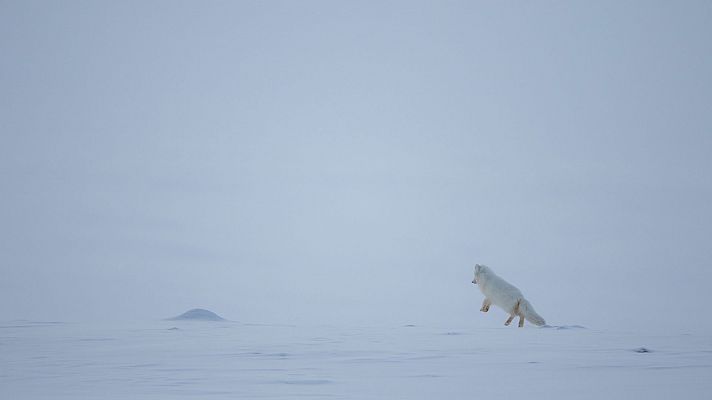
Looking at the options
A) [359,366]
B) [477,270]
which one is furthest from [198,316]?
[359,366]

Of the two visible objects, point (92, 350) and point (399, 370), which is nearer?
point (399, 370)

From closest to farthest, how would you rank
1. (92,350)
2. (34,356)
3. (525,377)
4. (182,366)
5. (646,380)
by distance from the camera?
(646,380) → (525,377) → (182,366) → (34,356) → (92,350)

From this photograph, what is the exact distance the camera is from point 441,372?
276 inches

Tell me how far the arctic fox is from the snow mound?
260 inches

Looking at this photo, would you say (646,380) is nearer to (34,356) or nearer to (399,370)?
(399,370)

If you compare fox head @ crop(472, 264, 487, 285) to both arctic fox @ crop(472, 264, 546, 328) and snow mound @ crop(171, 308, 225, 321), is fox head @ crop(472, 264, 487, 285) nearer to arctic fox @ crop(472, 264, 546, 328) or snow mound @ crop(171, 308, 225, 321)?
arctic fox @ crop(472, 264, 546, 328)

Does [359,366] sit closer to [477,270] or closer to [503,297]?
[503,297]

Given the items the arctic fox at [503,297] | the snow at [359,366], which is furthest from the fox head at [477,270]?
the snow at [359,366]

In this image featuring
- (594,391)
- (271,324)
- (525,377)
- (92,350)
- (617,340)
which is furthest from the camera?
(271,324)

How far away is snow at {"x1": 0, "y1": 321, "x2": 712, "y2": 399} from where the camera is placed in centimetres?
581

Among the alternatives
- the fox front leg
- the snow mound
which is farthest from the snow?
the fox front leg

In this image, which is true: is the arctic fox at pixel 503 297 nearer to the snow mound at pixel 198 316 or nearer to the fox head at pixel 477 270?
the fox head at pixel 477 270

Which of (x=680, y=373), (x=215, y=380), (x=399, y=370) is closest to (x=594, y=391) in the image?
(x=680, y=373)

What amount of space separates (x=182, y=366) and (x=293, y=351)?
1933mm
